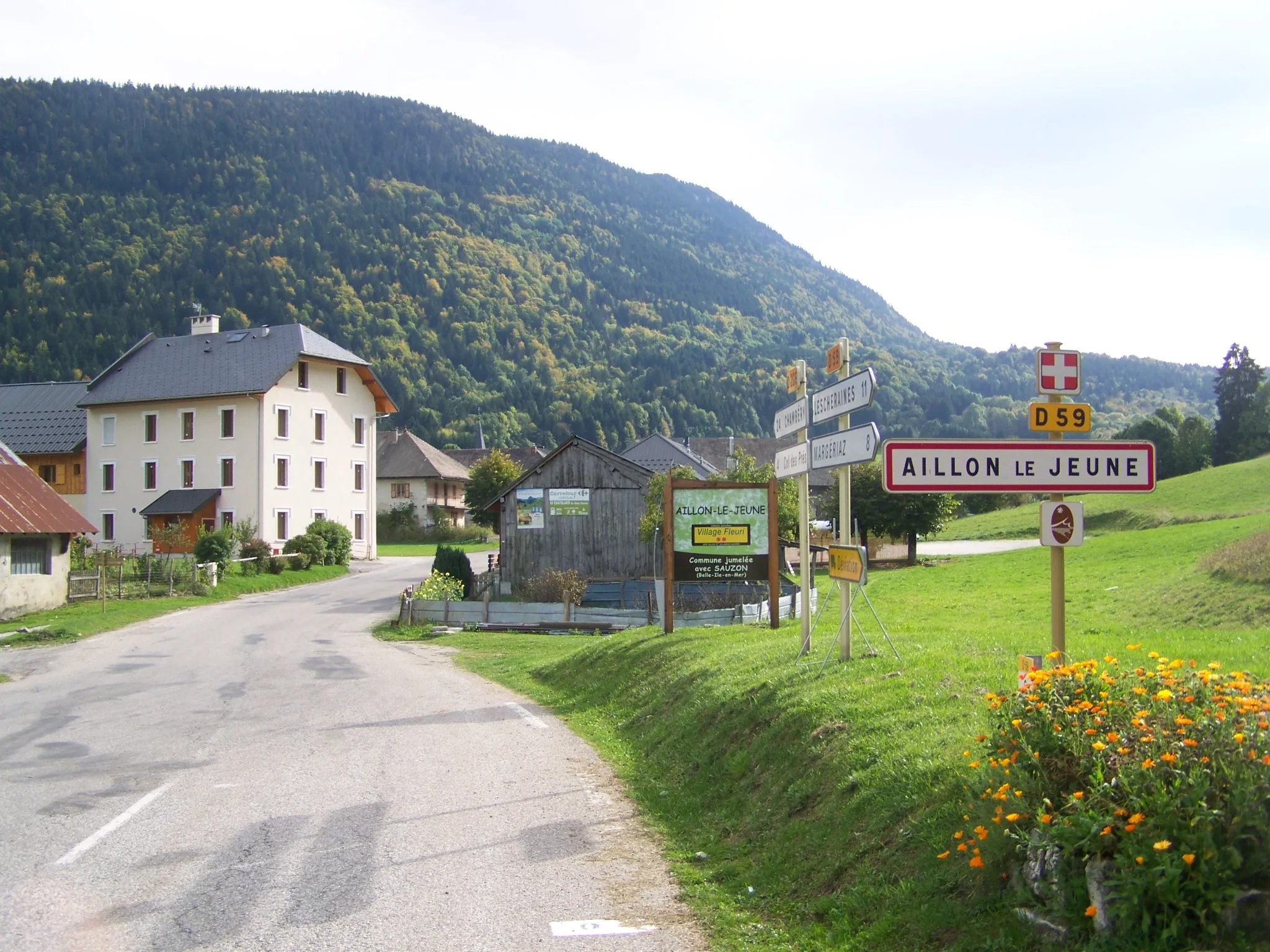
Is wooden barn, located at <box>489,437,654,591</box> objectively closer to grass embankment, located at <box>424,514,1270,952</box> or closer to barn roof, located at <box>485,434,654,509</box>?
barn roof, located at <box>485,434,654,509</box>

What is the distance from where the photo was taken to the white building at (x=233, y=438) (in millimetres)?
54625

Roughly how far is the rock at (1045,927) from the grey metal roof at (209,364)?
5396 centimetres

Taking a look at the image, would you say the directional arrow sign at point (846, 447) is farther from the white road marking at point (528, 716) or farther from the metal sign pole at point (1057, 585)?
the white road marking at point (528, 716)

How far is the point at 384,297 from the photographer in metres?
146

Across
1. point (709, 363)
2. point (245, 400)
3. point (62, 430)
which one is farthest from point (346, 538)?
point (709, 363)

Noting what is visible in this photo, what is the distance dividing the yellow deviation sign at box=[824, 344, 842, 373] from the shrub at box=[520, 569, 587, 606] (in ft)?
73.2

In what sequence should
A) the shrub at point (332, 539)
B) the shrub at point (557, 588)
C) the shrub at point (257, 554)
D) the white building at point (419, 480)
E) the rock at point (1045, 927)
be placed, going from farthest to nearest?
the white building at point (419, 480), the shrub at point (332, 539), the shrub at point (257, 554), the shrub at point (557, 588), the rock at point (1045, 927)

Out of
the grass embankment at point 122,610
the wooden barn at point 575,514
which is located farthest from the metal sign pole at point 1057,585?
the wooden barn at point 575,514

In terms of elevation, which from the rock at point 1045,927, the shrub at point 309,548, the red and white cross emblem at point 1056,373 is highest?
the red and white cross emblem at point 1056,373

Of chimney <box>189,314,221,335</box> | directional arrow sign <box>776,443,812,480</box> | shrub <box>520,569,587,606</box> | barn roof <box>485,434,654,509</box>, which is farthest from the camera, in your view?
chimney <box>189,314,221,335</box>

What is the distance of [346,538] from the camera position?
52719 millimetres

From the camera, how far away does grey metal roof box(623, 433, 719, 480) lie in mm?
81125

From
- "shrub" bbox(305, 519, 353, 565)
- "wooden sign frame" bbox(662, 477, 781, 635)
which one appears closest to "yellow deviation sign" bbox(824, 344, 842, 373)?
"wooden sign frame" bbox(662, 477, 781, 635)

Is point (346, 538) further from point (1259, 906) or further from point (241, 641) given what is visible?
point (1259, 906)
